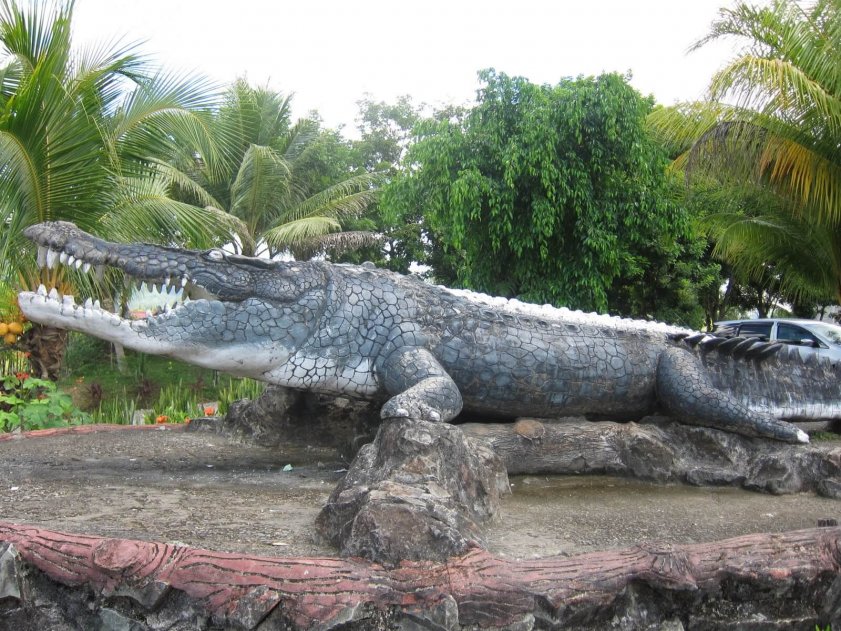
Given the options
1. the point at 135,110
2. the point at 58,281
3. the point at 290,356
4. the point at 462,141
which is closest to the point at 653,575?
the point at 290,356

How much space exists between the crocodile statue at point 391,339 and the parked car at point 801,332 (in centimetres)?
674

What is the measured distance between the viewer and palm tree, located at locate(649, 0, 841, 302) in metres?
8.02

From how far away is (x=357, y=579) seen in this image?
219 cm

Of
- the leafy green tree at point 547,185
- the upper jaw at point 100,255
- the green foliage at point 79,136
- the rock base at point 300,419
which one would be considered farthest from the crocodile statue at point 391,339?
the leafy green tree at point 547,185

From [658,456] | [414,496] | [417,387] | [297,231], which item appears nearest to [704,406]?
[658,456]

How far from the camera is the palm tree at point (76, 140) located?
6047 millimetres

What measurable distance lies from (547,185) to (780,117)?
3.25 m

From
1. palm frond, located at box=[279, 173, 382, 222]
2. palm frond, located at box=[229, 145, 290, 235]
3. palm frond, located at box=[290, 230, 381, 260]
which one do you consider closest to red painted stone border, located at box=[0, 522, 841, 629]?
palm frond, located at box=[229, 145, 290, 235]

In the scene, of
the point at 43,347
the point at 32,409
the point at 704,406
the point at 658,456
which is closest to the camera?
the point at 658,456

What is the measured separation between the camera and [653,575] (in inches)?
92.2

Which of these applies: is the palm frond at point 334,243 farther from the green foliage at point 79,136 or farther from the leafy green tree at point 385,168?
the green foliage at point 79,136

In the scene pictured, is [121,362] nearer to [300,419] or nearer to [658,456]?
[300,419]

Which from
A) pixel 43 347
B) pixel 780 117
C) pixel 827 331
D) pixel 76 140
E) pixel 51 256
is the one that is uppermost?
pixel 780 117

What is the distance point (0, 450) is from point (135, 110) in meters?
4.19
